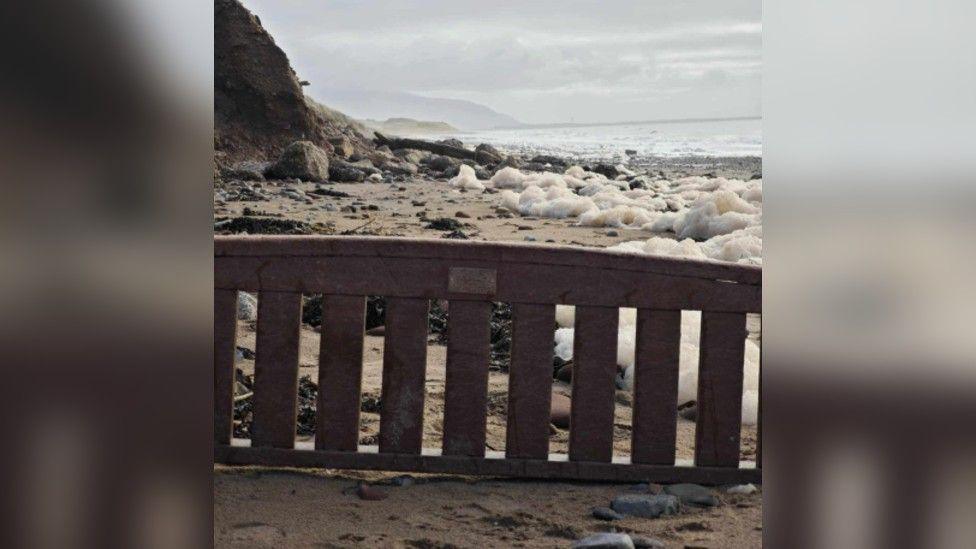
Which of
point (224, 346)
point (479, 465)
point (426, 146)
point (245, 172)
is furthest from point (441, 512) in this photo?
point (426, 146)

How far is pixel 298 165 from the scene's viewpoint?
14.1m

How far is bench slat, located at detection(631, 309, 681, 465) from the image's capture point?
3574 millimetres

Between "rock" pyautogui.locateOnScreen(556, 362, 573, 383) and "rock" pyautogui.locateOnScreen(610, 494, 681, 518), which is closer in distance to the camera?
"rock" pyautogui.locateOnScreen(610, 494, 681, 518)

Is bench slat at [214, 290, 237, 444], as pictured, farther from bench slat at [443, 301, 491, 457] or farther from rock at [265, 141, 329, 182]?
rock at [265, 141, 329, 182]

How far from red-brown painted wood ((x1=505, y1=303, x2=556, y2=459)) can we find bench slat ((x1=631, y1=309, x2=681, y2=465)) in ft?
1.01

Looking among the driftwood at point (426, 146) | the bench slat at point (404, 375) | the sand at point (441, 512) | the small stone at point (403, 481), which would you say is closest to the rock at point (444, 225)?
the sand at point (441, 512)

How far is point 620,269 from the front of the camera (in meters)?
3.54

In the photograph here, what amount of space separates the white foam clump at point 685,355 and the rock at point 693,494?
56 centimetres

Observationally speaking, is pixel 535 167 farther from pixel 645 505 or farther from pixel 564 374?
pixel 645 505

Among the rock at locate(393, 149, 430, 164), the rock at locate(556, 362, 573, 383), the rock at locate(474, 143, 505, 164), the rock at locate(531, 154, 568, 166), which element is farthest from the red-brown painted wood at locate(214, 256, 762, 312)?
the rock at locate(531, 154, 568, 166)

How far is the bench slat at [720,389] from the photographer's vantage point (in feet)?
11.8

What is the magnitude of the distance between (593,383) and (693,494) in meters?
0.52
